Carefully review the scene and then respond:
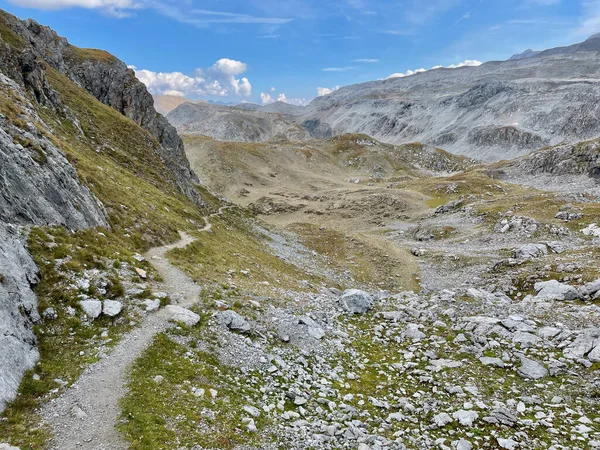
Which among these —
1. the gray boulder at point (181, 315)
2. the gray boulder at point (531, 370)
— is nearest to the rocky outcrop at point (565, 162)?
the gray boulder at point (531, 370)

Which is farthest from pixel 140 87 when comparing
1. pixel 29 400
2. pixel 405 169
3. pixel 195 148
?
pixel 405 169

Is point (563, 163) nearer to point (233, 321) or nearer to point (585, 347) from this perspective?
point (585, 347)

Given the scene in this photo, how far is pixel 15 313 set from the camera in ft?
42.3

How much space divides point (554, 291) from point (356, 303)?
1639 cm

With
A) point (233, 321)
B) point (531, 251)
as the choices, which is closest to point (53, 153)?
point (233, 321)

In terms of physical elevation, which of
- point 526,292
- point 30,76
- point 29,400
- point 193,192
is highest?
point 30,76

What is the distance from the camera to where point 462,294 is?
29.2 meters

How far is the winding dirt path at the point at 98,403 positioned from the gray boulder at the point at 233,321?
301cm

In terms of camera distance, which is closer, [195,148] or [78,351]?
[78,351]

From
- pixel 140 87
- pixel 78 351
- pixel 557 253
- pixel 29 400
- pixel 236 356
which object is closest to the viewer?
pixel 29 400

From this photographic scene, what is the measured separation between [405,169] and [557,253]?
477 ft

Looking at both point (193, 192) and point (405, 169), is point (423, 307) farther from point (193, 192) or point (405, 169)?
point (405, 169)

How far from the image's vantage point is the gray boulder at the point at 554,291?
26131 mm

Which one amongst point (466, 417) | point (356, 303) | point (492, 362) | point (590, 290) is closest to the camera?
point (466, 417)
